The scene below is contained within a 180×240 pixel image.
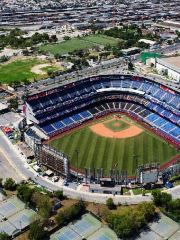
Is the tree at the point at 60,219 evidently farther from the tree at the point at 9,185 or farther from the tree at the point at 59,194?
the tree at the point at 9,185

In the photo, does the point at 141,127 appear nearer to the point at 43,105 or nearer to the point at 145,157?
the point at 145,157

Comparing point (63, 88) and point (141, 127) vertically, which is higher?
→ point (63, 88)

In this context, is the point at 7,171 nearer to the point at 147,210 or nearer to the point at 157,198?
the point at 147,210

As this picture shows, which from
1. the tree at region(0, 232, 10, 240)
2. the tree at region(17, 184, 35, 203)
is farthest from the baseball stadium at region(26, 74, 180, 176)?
the tree at region(0, 232, 10, 240)

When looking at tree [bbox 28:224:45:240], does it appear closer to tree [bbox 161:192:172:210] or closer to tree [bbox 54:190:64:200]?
tree [bbox 54:190:64:200]

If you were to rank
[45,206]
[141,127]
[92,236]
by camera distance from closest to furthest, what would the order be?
[92,236]
[45,206]
[141,127]

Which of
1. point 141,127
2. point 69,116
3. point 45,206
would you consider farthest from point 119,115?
point 45,206

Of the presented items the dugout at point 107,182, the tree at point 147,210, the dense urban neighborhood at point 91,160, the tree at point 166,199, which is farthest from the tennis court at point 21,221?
the tree at point 166,199

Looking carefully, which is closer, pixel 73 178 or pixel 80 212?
pixel 80 212
